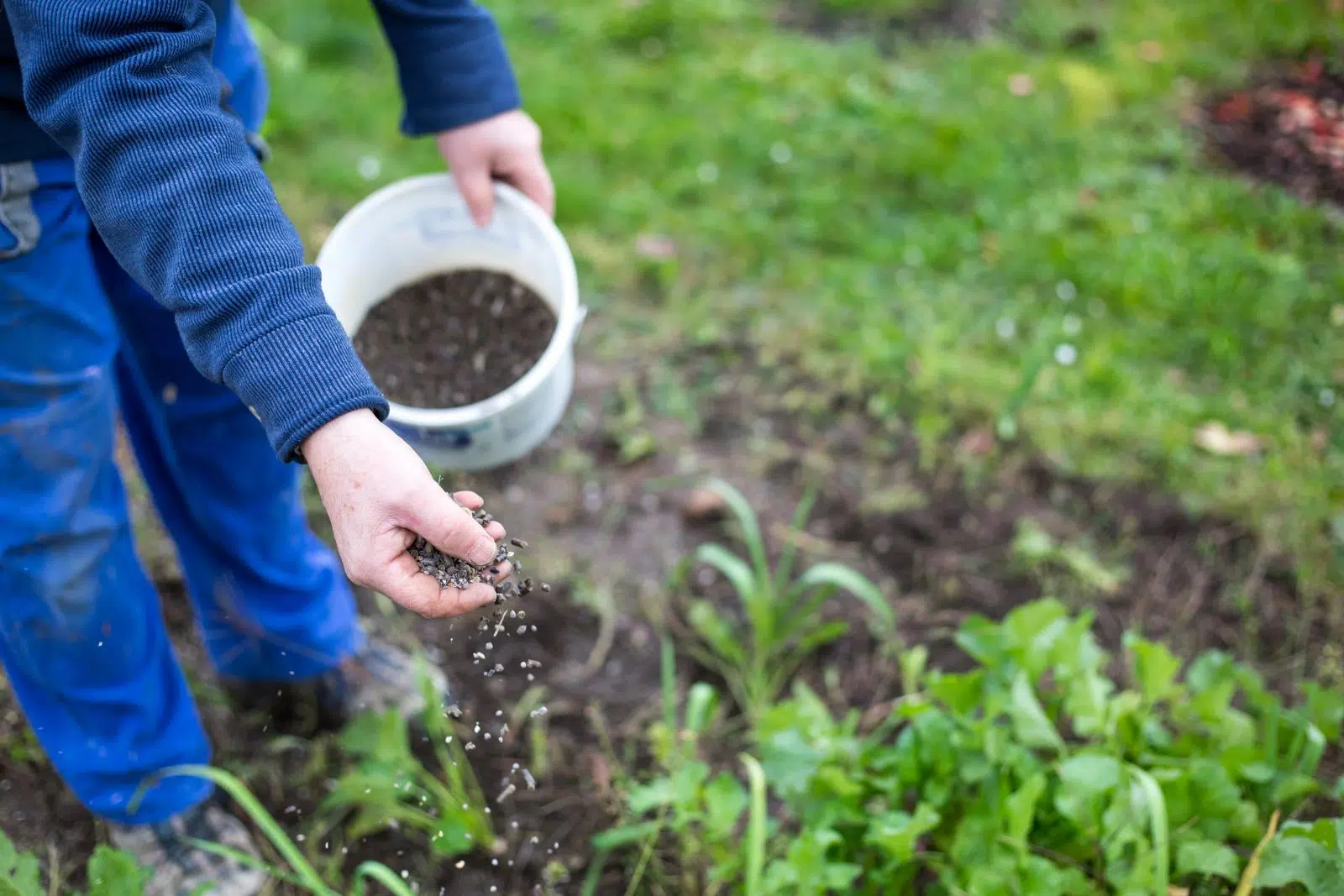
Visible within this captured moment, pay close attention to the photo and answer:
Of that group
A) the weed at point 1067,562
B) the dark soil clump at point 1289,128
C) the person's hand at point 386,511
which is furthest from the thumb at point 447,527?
the dark soil clump at point 1289,128

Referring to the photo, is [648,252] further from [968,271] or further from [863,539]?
[863,539]

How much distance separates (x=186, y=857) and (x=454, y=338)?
3.01ft

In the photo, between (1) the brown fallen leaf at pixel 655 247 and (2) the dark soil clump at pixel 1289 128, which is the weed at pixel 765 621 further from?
(2) the dark soil clump at pixel 1289 128

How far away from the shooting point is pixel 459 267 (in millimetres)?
1916

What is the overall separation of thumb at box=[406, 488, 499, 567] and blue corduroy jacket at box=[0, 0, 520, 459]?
0.40 ft

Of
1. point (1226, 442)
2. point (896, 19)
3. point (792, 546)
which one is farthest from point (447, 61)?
point (896, 19)

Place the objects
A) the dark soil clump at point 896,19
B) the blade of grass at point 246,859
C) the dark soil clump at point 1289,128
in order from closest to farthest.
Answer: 1. the blade of grass at point 246,859
2. the dark soil clump at point 1289,128
3. the dark soil clump at point 896,19

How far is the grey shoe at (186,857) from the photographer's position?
161 cm

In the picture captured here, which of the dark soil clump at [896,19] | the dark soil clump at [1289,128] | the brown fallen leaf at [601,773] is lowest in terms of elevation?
the brown fallen leaf at [601,773]

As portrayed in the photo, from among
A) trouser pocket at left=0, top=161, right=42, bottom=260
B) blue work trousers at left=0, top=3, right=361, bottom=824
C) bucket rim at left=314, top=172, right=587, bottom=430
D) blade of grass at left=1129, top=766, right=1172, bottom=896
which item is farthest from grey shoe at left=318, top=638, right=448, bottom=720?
blade of grass at left=1129, top=766, right=1172, bottom=896

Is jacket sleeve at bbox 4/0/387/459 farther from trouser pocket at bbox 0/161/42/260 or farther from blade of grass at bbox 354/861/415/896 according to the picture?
blade of grass at bbox 354/861/415/896

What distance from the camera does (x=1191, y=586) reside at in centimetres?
227

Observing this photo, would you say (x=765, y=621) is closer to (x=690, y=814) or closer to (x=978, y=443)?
(x=690, y=814)

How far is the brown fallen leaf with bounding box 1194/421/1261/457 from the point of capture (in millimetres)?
2508
